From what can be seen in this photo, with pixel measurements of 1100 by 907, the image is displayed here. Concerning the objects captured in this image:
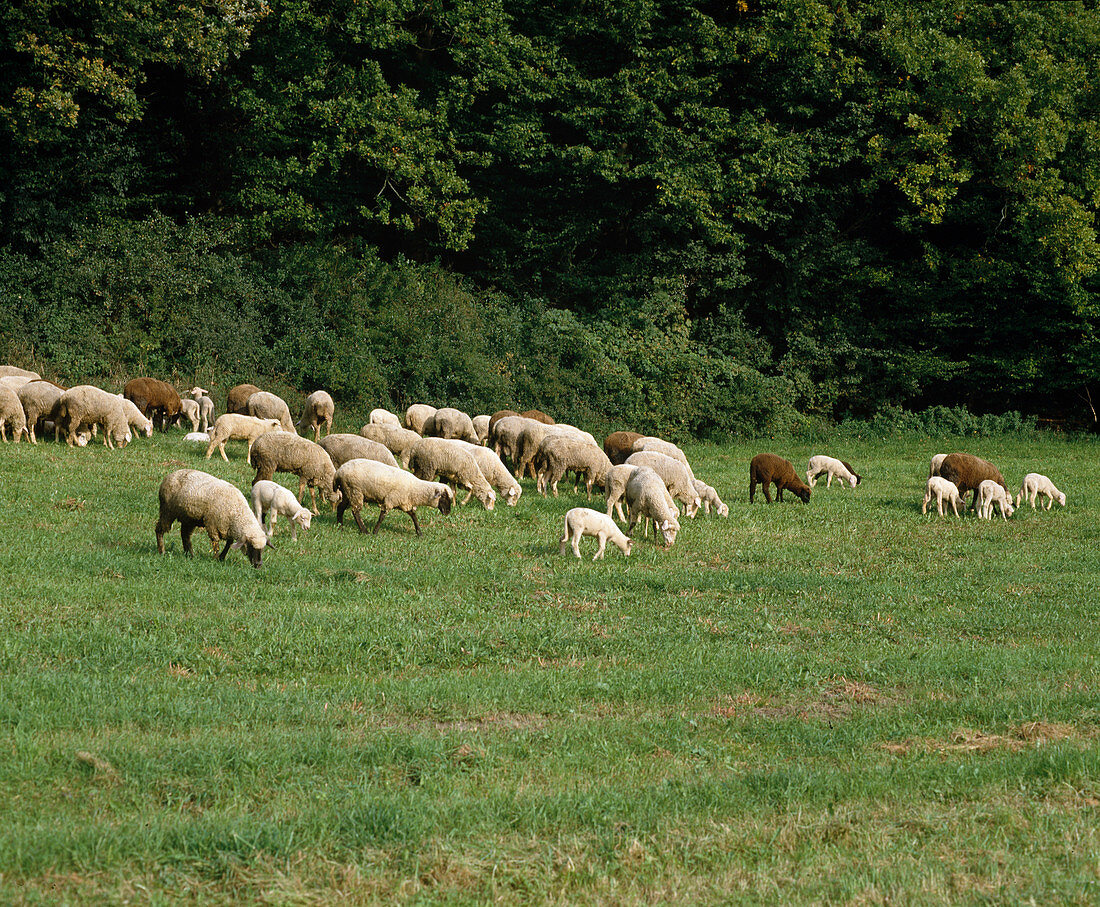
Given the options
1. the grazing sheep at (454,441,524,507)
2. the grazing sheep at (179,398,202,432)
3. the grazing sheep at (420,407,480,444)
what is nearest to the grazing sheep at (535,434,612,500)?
the grazing sheep at (454,441,524,507)

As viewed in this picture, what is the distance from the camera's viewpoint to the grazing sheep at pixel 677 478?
16.1 m

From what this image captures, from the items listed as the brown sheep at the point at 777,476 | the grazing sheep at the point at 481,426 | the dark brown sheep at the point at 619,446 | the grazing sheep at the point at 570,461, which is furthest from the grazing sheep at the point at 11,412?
the brown sheep at the point at 777,476

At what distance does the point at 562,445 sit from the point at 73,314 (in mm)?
14884

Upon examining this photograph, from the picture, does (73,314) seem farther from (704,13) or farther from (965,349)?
(965,349)

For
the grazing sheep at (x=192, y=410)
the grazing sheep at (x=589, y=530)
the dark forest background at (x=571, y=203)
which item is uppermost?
the dark forest background at (x=571, y=203)

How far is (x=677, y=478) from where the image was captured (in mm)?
16125

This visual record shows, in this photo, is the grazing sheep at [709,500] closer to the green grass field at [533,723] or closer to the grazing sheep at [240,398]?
the green grass field at [533,723]

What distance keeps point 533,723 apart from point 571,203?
27485 mm

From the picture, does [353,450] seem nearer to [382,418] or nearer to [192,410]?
[382,418]

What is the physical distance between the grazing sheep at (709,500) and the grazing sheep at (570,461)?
1608mm

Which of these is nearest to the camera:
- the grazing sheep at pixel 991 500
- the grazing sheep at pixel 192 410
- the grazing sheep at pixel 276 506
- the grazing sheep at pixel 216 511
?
the grazing sheep at pixel 216 511

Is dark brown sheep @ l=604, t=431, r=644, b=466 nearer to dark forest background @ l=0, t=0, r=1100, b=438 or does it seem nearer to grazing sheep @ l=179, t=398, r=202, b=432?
dark forest background @ l=0, t=0, r=1100, b=438

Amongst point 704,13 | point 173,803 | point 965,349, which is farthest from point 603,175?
point 173,803

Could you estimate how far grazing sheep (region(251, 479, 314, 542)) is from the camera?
1287cm
